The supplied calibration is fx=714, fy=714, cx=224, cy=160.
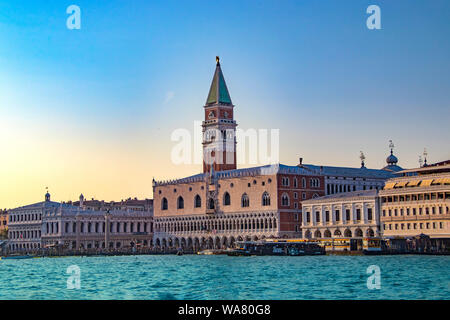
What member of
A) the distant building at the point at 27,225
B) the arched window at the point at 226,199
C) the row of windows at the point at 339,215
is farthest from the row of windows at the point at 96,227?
the row of windows at the point at 339,215

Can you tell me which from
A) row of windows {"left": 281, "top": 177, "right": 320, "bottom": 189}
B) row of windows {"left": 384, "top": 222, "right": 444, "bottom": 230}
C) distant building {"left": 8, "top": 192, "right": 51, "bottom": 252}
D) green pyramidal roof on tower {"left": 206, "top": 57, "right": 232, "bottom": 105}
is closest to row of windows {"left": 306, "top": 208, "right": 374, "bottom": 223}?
row of windows {"left": 384, "top": 222, "right": 444, "bottom": 230}

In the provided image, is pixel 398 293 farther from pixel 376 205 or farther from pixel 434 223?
pixel 376 205

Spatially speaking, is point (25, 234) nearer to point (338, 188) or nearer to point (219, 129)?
point (219, 129)

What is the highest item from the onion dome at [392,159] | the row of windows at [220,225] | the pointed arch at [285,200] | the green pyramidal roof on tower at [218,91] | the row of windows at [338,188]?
the green pyramidal roof on tower at [218,91]

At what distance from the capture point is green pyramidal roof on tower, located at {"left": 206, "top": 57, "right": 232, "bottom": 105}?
403ft

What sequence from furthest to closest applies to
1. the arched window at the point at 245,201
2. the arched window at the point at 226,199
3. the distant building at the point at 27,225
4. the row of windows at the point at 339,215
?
the distant building at the point at 27,225
the arched window at the point at 226,199
the arched window at the point at 245,201
the row of windows at the point at 339,215

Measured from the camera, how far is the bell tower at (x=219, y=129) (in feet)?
400

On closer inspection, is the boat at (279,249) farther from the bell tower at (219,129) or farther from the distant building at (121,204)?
the distant building at (121,204)

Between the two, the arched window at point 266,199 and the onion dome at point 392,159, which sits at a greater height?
the onion dome at point 392,159

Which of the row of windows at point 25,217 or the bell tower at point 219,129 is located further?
the row of windows at point 25,217

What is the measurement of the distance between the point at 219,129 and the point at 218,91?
21.6 feet

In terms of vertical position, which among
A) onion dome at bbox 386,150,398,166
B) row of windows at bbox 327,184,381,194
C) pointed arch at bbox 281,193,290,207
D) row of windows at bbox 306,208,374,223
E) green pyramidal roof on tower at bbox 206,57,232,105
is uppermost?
green pyramidal roof on tower at bbox 206,57,232,105

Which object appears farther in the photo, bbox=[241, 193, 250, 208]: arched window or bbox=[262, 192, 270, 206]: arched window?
bbox=[241, 193, 250, 208]: arched window

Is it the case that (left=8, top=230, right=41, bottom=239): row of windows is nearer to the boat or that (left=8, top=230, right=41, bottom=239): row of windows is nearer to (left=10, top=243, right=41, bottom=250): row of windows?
(left=10, top=243, right=41, bottom=250): row of windows
